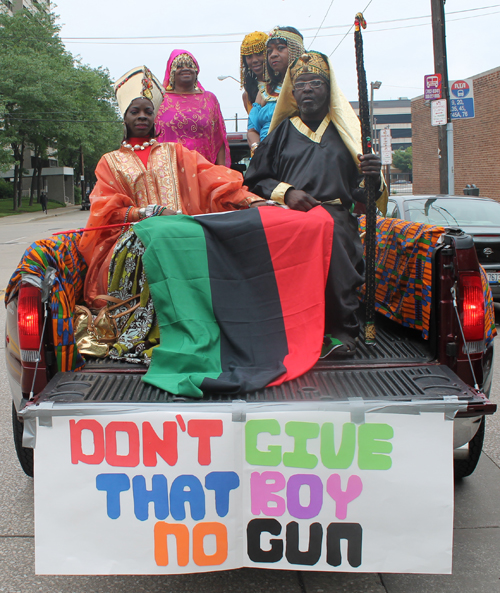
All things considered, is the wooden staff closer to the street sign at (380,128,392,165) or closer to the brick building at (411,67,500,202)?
the street sign at (380,128,392,165)

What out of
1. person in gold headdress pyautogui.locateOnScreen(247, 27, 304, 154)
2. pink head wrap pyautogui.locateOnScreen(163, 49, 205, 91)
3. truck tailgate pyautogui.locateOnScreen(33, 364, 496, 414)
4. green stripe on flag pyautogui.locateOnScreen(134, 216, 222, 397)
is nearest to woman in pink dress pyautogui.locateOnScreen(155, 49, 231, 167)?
pink head wrap pyautogui.locateOnScreen(163, 49, 205, 91)

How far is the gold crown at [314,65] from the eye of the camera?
11.9 ft

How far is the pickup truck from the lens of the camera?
2.33 m

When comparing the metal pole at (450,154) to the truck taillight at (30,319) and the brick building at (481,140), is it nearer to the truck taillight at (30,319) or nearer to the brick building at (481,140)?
the brick building at (481,140)

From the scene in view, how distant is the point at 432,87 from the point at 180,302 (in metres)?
10.1

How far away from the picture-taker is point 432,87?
1127 cm

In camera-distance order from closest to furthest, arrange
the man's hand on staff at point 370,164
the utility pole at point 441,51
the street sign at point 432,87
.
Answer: the man's hand on staff at point 370,164
the street sign at point 432,87
the utility pole at point 441,51

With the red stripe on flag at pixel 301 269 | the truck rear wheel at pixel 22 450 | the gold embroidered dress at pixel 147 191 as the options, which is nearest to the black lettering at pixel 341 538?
the red stripe on flag at pixel 301 269

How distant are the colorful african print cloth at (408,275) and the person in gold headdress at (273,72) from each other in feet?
5.50

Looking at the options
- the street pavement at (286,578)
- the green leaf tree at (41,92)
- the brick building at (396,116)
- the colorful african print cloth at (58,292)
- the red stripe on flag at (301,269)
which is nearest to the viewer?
the street pavement at (286,578)

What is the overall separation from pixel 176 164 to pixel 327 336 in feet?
5.40

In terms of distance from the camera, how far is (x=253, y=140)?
5.01 meters

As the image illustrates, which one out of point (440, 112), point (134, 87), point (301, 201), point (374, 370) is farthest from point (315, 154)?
point (440, 112)

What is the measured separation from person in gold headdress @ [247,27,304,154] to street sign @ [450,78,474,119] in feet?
23.8
